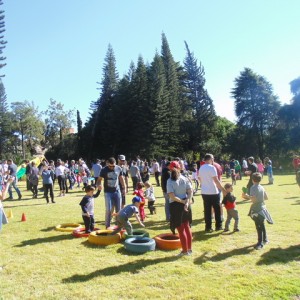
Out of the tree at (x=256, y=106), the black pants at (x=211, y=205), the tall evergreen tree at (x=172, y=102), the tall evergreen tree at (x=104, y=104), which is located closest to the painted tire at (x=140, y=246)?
the black pants at (x=211, y=205)

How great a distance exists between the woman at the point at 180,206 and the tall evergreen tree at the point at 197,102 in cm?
4715

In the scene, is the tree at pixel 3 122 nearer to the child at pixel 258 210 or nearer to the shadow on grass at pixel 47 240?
the shadow on grass at pixel 47 240

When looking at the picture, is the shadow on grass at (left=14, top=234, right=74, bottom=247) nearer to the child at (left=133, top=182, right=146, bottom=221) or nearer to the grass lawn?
the grass lawn

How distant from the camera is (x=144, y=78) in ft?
178

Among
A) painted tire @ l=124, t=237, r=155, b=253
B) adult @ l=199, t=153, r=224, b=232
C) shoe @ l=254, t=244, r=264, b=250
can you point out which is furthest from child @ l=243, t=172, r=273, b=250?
painted tire @ l=124, t=237, r=155, b=253

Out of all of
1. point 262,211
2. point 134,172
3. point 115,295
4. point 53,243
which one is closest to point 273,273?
point 262,211

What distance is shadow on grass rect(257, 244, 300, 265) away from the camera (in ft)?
20.4

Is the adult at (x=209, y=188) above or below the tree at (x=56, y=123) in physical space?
below

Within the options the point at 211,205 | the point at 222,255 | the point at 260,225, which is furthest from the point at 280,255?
the point at 211,205

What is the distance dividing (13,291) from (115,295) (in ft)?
5.47

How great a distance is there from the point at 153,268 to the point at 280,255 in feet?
8.49

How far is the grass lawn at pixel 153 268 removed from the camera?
5.02 m

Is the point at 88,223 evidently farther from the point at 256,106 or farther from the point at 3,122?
the point at 3,122

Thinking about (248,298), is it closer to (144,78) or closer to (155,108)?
(155,108)
